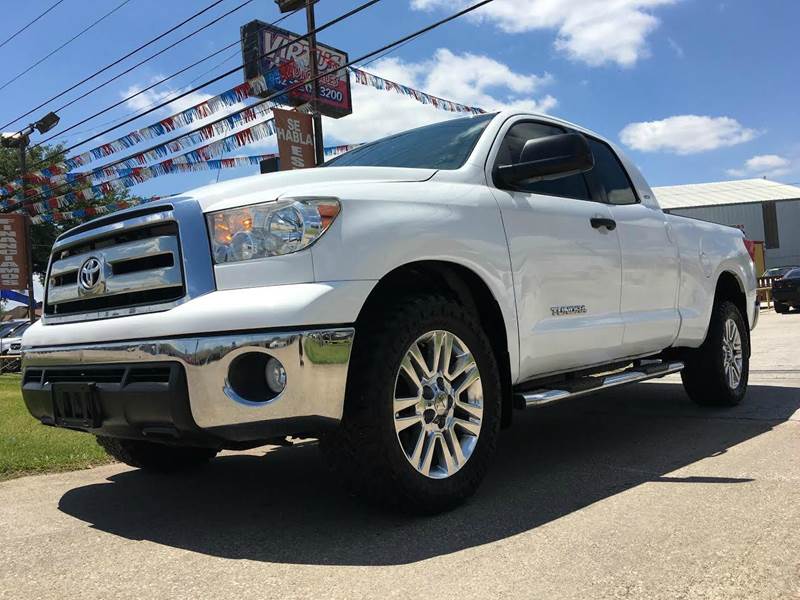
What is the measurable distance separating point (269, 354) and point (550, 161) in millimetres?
1755

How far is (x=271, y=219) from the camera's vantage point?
9.07ft

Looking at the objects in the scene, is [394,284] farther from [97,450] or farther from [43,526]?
[97,450]

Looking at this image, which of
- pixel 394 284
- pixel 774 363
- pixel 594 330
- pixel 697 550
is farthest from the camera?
pixel 774 363

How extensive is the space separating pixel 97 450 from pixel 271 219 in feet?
9.26

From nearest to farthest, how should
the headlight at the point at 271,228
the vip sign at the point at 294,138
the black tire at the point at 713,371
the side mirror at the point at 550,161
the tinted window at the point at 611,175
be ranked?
the headlight at the point at 271,228 < the side mirror at the point at 550,161 < the tinted window at the point at 611,175 < the black tire at the point at 713,371 < the vip sign at the point at 294,138

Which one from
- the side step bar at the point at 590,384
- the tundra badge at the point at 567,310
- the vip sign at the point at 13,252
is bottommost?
the side step bar at the point at 590,384

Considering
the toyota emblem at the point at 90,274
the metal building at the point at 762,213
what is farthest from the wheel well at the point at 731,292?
the metal building at the point at 762,213

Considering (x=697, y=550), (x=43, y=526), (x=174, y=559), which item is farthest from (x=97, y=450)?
(x=697, y=550)

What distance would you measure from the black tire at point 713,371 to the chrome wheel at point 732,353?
0.03 m

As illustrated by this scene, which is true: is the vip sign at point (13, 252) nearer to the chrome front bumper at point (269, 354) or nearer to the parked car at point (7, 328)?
the parked car at point (7, 328)

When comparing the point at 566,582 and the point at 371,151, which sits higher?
the point at 371,151

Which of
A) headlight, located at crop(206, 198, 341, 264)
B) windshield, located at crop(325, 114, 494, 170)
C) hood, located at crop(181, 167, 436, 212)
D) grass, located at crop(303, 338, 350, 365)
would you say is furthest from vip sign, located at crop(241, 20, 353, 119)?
grass, located at crop(303, 338, 350, 365)

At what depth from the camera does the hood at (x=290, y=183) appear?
2826 millimetres

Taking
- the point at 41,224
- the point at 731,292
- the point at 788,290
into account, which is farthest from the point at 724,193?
the point at 731,292
